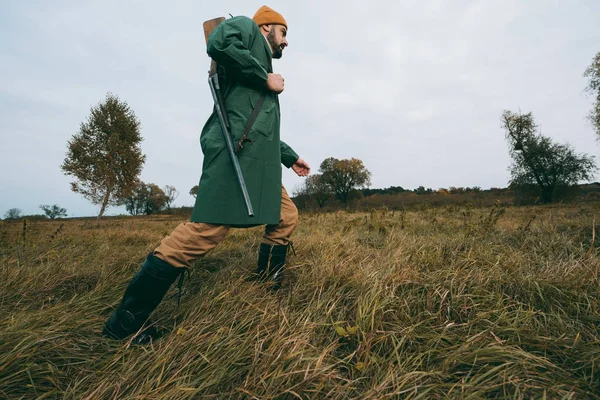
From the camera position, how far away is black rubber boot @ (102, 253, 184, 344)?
1.71m

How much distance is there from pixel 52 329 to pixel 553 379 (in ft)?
8.48

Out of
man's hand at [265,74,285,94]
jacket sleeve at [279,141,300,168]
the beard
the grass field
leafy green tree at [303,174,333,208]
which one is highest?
leafy green tree at [303,174,333,208]

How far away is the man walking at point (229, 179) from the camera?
5.73ft

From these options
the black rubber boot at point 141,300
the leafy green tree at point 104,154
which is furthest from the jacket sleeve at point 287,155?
the leafy green tree at point 104,154

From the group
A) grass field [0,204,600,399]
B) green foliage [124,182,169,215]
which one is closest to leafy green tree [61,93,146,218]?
A: grass field [0,204,600,399]

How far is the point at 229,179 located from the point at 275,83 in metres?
0.81

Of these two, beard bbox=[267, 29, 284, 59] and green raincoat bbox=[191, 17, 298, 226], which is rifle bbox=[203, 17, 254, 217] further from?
beard bbox=[267, 29, 284, 59]

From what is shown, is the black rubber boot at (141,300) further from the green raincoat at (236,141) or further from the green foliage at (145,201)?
the green foliage at (145,201)

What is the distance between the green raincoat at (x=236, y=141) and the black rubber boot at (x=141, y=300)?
0.37 meters

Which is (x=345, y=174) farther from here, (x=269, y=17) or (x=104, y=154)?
(x=269, y=17)

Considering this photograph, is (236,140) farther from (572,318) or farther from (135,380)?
(572,318)

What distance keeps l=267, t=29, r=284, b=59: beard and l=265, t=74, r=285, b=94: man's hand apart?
0.52m

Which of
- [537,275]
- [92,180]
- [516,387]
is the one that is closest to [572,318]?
[537,275]

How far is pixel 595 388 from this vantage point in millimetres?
1218
